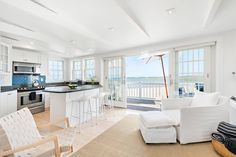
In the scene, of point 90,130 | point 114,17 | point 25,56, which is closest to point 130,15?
point 114,17

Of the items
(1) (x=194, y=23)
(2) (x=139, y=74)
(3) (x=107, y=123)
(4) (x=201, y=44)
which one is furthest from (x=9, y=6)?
(2) (x=139, y=74)

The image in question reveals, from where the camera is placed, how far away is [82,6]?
1911mm

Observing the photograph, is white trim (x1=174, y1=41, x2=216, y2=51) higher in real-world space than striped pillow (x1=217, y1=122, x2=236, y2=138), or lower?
higher

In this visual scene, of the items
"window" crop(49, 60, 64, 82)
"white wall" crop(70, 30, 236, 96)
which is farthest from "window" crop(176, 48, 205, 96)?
"window" crop(49, 60, 64, 82)

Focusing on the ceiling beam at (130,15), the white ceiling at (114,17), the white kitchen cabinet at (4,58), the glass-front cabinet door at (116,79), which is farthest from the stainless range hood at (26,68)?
the ceiling beam at (130,15)

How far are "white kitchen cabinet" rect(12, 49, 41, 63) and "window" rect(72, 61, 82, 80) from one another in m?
1.87

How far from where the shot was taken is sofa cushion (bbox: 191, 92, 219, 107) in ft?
8.15

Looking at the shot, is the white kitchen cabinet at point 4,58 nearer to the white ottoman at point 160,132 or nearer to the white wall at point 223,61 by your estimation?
the white ottoman at point 160,132

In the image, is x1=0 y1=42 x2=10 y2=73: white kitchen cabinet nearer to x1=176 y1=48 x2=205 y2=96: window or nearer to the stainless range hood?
the stainless range hood

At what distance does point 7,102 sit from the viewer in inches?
135

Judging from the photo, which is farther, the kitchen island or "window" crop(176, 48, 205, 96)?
"window" crop(176, 48, 205, 96)

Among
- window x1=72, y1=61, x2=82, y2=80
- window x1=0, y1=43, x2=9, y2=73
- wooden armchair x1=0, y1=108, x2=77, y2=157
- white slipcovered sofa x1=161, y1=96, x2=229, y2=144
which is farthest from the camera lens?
window x1=72, y1=61, x2=82, y2=80

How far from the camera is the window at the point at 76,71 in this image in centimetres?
643

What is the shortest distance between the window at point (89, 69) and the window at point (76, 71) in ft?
1.30
